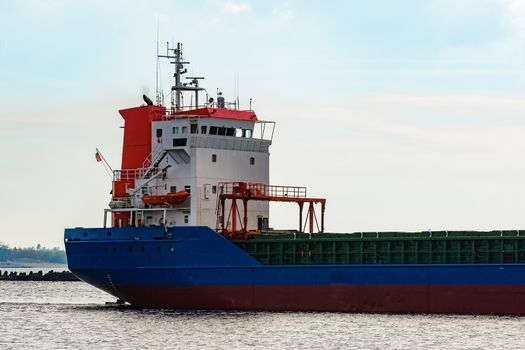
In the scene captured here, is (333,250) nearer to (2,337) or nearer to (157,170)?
(157,170)

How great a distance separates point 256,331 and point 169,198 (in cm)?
1039

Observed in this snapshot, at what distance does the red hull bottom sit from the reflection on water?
0.47 meters

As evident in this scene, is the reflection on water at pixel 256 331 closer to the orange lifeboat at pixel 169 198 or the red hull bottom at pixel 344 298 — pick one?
the red hull bottom at pixel 344 298

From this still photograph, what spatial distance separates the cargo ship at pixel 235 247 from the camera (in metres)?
42.2

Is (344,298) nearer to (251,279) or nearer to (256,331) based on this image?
(251,279)

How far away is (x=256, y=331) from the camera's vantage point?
38.1 m

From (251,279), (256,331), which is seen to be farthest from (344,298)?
(256,331)

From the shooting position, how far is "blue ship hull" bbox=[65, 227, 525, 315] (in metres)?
41.5

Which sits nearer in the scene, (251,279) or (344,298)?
(344,298)

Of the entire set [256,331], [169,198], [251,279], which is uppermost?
[169,198]

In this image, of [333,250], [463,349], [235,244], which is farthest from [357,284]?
[463,349]

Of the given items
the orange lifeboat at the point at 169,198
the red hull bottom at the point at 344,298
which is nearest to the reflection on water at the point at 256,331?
the red hull bottom at the point at 344,298

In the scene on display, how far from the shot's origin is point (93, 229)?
47.6 m

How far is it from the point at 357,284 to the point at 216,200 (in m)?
7.41
